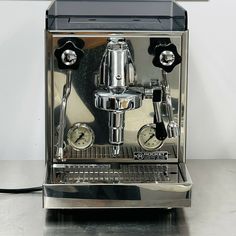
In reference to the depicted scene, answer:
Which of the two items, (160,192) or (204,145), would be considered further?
(204,145)

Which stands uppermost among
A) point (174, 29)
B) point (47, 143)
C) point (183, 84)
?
point (174, 29)

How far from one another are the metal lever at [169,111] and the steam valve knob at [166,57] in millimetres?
72

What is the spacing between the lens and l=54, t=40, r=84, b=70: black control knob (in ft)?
3.55

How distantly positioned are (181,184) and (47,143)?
0.96ft

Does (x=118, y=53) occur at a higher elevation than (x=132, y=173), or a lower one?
higher

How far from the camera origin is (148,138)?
1231mm

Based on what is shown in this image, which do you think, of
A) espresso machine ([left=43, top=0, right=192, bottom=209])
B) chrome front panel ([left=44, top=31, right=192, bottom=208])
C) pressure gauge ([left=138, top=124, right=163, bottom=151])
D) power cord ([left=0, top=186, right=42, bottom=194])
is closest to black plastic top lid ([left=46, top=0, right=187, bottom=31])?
espresso machine ([left=43, top=0, right=192, bottom=209])

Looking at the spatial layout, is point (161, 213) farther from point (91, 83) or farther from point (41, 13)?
point (41, 13)

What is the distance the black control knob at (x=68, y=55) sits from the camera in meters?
1.08

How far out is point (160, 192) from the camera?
108 centimetres

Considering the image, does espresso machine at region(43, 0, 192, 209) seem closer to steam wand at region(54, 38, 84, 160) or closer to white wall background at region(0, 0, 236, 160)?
steam wand at region(54, 38, 84, 160)

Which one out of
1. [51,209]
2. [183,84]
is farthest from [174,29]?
[51,209]

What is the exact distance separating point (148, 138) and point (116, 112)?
155mm

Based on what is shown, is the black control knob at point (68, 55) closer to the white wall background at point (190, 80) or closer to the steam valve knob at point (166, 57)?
the steam valve knob at point (166, 57)
